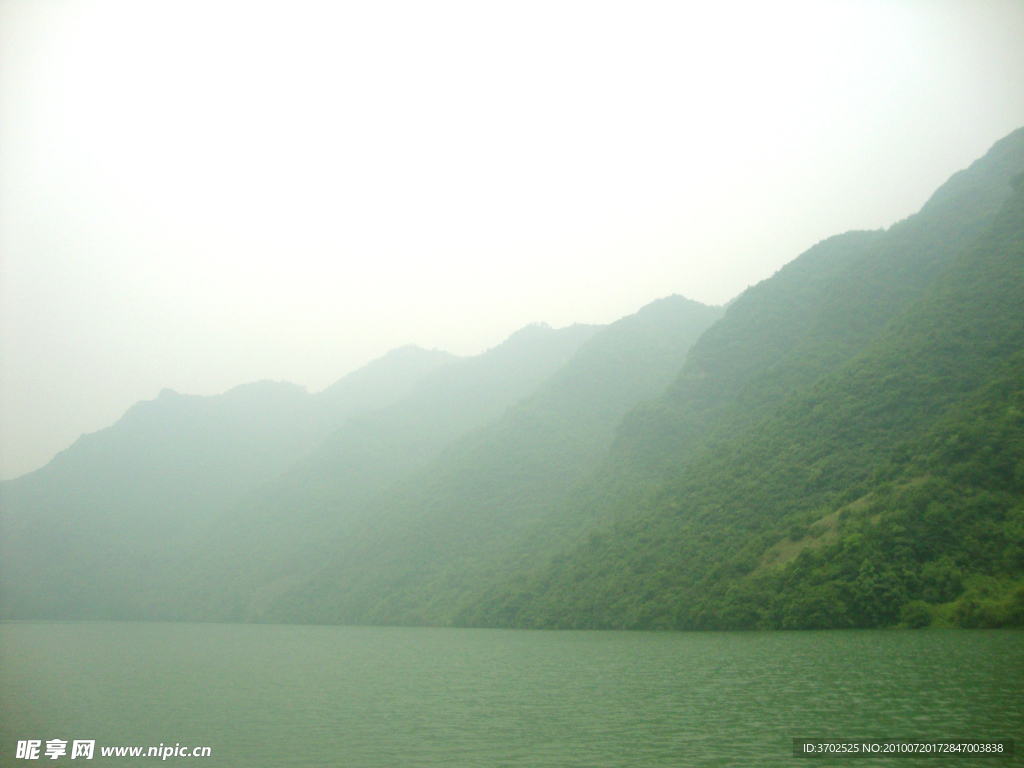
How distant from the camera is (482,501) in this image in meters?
117

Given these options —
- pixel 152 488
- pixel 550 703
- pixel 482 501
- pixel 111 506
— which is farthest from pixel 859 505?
pixel 152 488

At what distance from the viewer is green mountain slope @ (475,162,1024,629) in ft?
156

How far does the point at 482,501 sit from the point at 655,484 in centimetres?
3652

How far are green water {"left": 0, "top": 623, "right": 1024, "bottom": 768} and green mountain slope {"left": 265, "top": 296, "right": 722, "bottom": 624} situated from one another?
187ft

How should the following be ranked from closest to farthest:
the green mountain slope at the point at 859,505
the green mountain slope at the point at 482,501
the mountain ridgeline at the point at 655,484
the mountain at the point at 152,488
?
the green mountain slope at the point at 859,505
the mountain ridgeline at the point at 655,484
the green mountain slope at the point at 482,501
the mountain at the point at 152,488

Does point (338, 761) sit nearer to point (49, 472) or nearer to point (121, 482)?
point (121, 482)

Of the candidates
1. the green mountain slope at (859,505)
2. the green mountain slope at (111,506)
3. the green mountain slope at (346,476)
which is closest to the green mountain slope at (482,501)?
the green mountain slope at (346,476)

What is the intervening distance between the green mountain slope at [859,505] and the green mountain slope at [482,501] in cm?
1967

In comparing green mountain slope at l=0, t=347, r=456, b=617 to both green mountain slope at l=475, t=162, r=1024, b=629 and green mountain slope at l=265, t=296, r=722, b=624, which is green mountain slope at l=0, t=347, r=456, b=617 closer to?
green mountain slope at l=265, t=296, r=722, b=624

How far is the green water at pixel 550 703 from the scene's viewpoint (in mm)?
18688

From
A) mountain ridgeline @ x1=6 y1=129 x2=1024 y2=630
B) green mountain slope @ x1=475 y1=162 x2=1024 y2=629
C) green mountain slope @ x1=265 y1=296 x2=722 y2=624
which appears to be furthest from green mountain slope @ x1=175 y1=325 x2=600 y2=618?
green mountain slope @ x1=475 y1=162 x2=1024 y2=629

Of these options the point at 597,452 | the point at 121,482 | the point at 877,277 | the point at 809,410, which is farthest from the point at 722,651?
the point at 121,482

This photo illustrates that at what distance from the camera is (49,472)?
182m

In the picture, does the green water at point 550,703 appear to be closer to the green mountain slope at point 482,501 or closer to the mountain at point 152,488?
the green mountain slope at point 482,501
